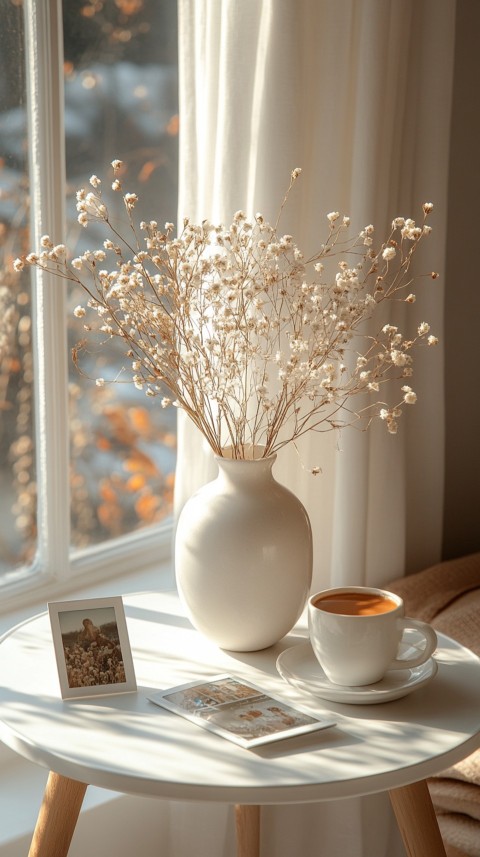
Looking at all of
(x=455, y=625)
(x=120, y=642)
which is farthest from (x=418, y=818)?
(x=455, y=625)

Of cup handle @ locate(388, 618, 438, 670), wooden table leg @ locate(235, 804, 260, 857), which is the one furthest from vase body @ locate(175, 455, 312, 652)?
wooden table leg @ locate(235, 804, 260, 857)

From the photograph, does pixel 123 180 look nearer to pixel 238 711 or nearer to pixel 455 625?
pixel 455 625

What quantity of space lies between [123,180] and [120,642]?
3.00 ft

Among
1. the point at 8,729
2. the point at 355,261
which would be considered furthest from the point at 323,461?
the point at 8,729

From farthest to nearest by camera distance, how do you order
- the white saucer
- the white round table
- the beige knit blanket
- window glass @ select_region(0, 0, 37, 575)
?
window glass @ select_region(0, 0, 37, 575)
the beige knit blanket
the white saucer
the white round table

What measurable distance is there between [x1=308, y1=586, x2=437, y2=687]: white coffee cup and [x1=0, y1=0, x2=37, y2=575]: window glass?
27.9 inches

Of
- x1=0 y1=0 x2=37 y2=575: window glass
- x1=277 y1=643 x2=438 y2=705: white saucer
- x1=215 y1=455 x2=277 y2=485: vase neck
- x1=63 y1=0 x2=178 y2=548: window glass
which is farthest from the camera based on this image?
x1=63 y1=0 x2=178 y2=548: window glass

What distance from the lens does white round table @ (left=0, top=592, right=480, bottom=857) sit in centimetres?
89

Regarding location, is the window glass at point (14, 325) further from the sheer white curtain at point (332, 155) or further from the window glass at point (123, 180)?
the sheer white curtain at point (332, 155)

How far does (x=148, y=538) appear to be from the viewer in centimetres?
186

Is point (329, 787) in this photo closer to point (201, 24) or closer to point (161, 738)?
point (161, 738)

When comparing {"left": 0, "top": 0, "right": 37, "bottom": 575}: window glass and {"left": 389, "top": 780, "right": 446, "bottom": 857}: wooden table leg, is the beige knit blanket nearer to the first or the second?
{"left": 389, "top": 780, "right": 446, "bottom": 857}: wooden table leg

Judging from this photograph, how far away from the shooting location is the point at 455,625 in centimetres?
150

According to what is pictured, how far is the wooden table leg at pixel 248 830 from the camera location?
54.5 inches
